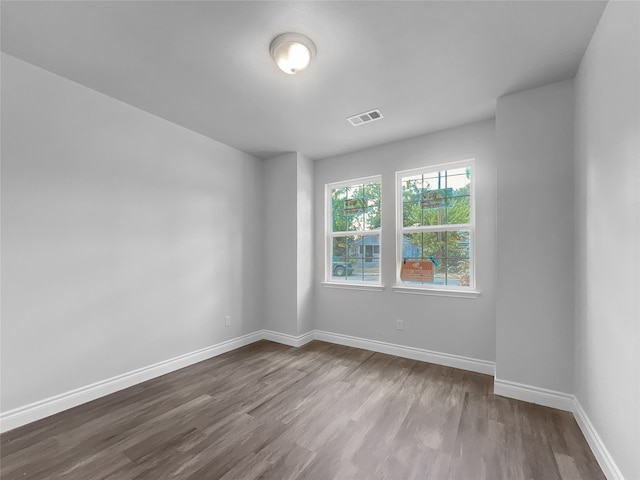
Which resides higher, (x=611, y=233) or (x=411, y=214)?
(x=411, y=214)

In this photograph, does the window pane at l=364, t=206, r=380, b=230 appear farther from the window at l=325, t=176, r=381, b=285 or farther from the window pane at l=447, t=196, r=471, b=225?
the window pane at l=447, t=196, r=471, b=225

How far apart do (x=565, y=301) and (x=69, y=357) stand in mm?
4130

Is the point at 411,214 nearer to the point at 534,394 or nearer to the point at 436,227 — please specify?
the point at 436,227

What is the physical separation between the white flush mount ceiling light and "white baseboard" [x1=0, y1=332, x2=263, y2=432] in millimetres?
3082

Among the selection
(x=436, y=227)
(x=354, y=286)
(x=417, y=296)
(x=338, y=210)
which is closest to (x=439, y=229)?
(x=436, y=227)

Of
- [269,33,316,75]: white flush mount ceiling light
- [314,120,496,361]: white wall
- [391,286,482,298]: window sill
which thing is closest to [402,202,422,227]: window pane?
[314,120,496,361]: white wall

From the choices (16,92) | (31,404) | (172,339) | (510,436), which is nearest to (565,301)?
(510,436)

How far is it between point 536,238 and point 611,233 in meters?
0.84

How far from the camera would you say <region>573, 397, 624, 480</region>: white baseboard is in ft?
5.16

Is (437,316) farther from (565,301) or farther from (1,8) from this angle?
(1,8)

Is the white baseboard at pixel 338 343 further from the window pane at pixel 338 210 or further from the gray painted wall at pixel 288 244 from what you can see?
the window pane at pixel 338 210

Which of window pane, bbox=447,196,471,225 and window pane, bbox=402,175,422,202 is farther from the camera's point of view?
window pane, bbox=402,175,422,202

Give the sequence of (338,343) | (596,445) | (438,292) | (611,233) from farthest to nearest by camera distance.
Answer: (338,343), (438,292), (596,445), (611,233)

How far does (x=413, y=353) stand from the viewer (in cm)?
346
